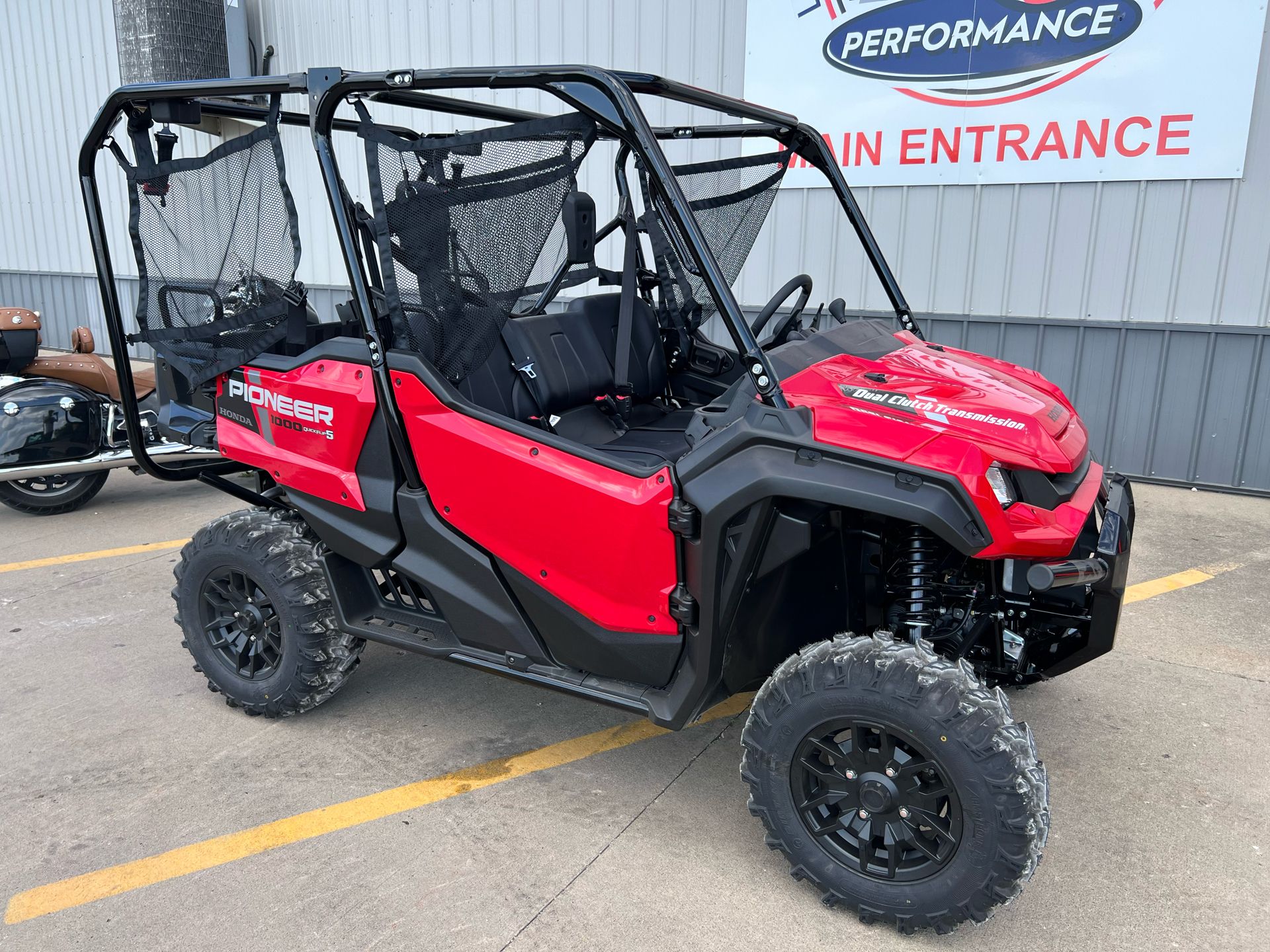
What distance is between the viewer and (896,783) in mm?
2311

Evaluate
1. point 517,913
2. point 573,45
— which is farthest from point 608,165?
point 517,913

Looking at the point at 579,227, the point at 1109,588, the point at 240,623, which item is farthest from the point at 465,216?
the point at 1109,588

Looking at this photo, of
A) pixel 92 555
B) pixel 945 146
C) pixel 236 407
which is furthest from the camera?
pixel 945 146

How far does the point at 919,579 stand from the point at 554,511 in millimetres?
973

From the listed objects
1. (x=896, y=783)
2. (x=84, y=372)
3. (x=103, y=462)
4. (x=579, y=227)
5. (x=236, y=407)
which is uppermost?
(x=579, y=227)

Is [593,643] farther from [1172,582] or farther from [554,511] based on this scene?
[1172,582]

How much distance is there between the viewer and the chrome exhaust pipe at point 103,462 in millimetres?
5410

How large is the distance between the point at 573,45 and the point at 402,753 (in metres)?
6.27

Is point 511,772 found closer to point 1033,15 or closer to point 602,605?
point 602,605

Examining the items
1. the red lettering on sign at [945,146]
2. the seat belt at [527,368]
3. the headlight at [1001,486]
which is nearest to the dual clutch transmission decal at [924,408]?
the headlight at [1001,486]

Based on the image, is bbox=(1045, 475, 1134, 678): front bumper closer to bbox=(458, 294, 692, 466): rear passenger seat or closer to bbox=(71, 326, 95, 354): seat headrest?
bbox=(458, 294, 692, 466): rear passenger seat

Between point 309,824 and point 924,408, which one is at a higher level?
point 924,408

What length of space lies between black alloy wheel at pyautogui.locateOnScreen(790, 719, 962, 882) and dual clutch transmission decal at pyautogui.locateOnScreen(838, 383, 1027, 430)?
0.76 m

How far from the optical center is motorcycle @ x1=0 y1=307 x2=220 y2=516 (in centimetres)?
541
